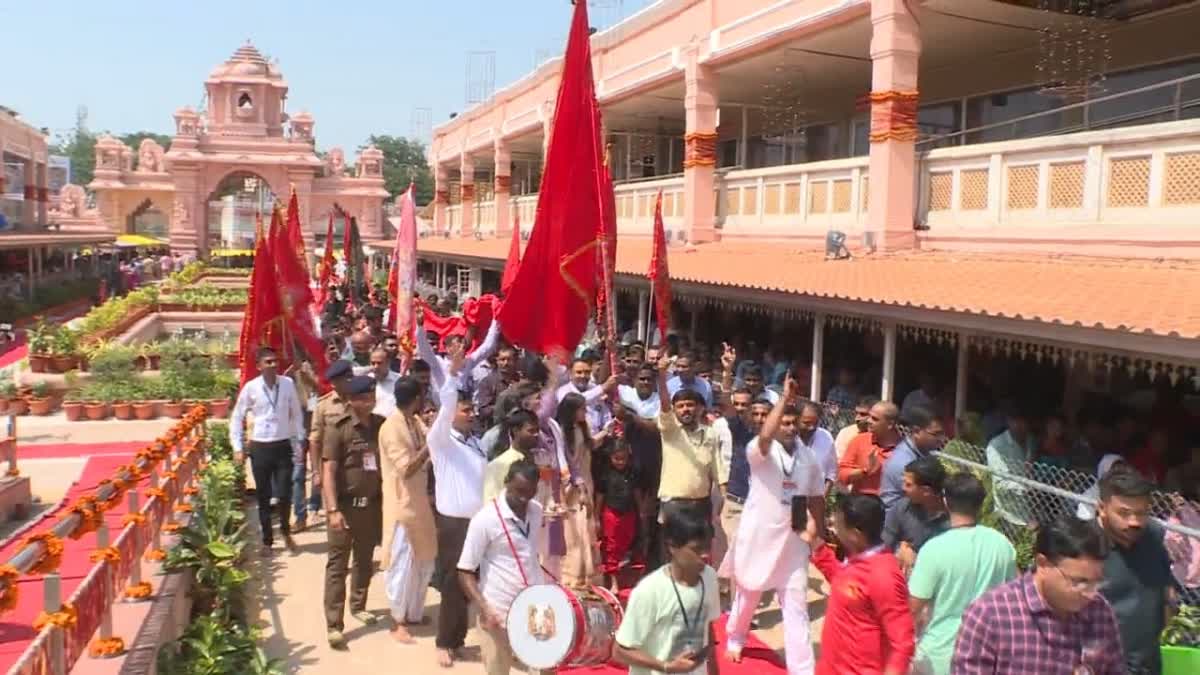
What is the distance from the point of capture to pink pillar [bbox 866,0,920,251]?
38.7ft

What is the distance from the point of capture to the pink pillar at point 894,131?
465 inches

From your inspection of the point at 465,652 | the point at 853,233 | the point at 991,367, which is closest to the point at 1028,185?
the point at 991,367

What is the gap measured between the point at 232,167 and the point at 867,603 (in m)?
52.1

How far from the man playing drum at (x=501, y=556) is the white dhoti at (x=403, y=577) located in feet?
5.95

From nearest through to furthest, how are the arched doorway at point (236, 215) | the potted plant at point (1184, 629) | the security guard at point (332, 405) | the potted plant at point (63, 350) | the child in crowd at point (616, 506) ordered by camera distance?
the potted plant at point (1184, 629)
the security guard at point (332, 405)
the child in crowd at point (616, 506)
the potted plant at point (63, 350)
the arched doorway at point (236, 215)

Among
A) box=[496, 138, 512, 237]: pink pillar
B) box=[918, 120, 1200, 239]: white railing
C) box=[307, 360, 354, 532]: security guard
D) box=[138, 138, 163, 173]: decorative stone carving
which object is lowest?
box=[307, 360, 354, 532]: security guard

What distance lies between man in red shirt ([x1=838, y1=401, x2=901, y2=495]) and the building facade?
128 centimetres

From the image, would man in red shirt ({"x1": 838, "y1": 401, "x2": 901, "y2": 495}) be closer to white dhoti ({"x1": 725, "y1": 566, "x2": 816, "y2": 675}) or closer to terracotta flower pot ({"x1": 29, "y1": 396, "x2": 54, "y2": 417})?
white dhoti ({"x1": 725, "y1": 566, "x2": 816, "y2": 675})

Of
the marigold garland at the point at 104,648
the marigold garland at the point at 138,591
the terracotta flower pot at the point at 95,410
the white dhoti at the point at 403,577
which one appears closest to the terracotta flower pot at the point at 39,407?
the terracotta flower pot at the point at 95,410

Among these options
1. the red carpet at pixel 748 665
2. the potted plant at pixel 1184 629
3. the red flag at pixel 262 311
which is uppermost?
the red flag at pixel 262 311

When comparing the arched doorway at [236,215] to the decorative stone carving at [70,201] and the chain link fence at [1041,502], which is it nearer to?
the decorative stone carving at [70,201]

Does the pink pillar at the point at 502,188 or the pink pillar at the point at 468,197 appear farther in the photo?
the pink pillar at the point at 468,197

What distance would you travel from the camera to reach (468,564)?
4.54 meters

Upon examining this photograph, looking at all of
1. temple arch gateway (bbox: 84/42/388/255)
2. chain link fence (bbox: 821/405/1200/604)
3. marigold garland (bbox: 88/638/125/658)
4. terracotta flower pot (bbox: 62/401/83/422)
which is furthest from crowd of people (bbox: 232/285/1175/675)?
temple arch gateway (bbox: 84/42/388/255)
